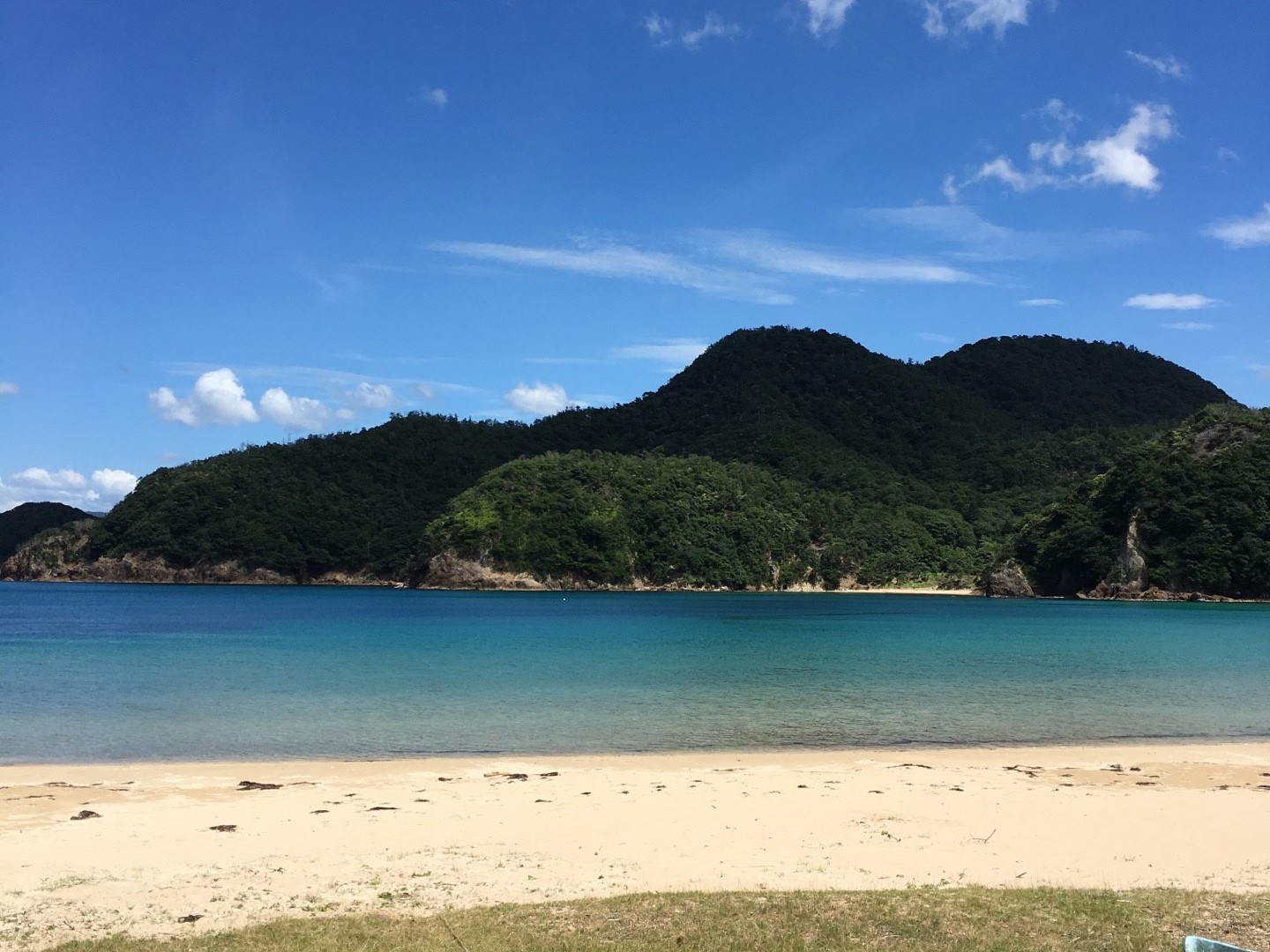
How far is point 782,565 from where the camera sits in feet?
419

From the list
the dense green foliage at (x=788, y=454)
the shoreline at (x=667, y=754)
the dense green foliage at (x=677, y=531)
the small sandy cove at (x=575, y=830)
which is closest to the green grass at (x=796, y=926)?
the small sandy cove at (x=575, y=830)

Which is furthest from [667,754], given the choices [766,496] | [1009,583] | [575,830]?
[766,496]

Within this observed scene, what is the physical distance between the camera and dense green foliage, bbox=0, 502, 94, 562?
174125mm

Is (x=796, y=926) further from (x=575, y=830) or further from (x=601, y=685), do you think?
(x=601, y=685)

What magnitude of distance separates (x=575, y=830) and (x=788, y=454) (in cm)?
14779

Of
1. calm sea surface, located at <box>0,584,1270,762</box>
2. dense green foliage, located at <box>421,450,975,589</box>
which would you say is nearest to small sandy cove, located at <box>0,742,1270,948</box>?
calm sea surface, located at <box>0,584,1270,762</box>

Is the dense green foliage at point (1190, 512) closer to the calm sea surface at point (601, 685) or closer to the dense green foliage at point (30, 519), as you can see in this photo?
the calm sea surface at point (601, 685)

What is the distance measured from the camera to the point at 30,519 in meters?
181

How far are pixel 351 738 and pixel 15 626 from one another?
44.6 m

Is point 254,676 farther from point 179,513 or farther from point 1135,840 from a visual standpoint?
point 179,513

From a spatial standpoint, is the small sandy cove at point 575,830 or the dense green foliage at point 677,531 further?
the dense green foliage at point 677,531

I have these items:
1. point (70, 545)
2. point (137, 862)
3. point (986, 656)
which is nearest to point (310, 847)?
point (137, 862)

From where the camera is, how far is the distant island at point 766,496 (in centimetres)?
9162

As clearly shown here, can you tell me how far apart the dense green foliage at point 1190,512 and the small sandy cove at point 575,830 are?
3120 inches
